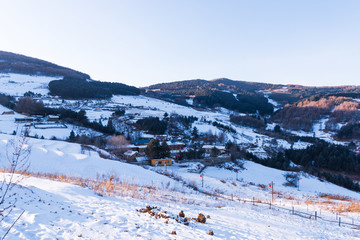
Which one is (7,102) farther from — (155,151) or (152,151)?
(155,151)

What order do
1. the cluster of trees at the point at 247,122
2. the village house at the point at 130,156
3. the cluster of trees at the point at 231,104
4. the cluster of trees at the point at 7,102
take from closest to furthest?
the village house at the point at 130,156 < the cluster of trees at the point at 7,102 < the cluster of trees at the point at 247,122 < the cluster of trees at the point at 231,104

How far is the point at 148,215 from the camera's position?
5480 millimetres

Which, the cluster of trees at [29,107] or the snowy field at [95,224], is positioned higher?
the snowy field at [95,224]

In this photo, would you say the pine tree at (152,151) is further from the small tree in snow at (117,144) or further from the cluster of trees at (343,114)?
the cluster of trees at (343,114)

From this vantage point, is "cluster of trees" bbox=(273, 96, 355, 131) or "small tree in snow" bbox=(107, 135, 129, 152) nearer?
"small tree in snow" bbox=(107, 135, 129, 152)

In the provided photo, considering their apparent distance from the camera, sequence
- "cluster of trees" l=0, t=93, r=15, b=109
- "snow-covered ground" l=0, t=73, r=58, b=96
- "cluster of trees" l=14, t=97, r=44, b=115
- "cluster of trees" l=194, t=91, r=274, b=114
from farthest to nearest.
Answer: "cluster of trees" l=194, t=91, r=274, b=114
"snow-covered ground" l=0, t=73, r=58, b=96
"cluster of trees" l=0, t=93, r=15, b=109
"cluster of trees" l=14, t=97, r=44, b=115

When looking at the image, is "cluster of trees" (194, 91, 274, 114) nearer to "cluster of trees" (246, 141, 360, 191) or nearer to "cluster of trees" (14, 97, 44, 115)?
"cluster of trees" (246, 141, 360, 191)

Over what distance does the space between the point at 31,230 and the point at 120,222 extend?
1724mm

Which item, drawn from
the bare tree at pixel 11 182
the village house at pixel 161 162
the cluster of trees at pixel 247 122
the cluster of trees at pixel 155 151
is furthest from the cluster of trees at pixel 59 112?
the cluster of trees at pixel 247 122

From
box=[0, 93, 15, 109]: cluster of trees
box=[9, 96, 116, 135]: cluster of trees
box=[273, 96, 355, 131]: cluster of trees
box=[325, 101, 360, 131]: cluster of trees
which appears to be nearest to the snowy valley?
box=[9, 96, 116, 135]: cluster of trees

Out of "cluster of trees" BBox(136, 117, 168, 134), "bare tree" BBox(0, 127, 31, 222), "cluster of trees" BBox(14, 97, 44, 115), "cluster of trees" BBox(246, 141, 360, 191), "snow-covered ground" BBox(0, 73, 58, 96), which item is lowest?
"cluster of trees" BBox(246, 141, 360, 191)

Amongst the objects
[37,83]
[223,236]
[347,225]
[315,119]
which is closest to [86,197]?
[223,236]

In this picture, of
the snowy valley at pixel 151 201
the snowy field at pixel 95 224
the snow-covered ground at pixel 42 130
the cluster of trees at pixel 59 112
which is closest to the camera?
the snowy field at pixel 95 224

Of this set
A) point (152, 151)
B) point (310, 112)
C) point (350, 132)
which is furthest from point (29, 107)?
point (310, 112)
